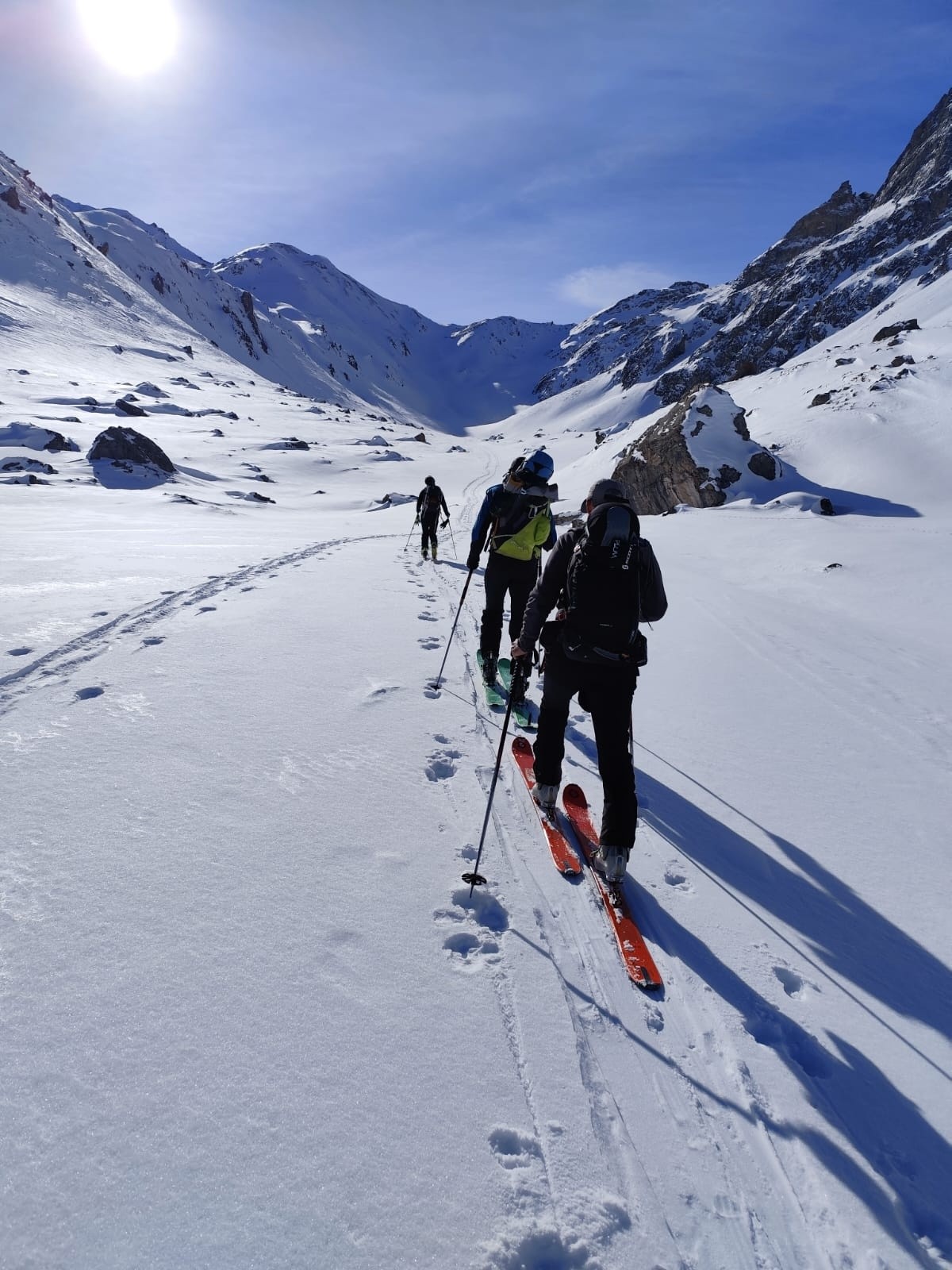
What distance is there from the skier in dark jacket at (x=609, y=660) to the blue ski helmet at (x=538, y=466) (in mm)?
1882

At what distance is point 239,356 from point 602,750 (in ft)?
514

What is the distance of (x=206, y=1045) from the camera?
7.62 feet

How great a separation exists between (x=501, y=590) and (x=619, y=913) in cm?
374

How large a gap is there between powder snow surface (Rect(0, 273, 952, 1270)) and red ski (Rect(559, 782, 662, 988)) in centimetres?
8

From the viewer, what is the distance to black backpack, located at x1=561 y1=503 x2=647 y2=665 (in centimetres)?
347

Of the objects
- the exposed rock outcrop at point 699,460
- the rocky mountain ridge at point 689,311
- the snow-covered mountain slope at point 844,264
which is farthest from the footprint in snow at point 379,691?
the rocky mountain ridge at point 689,311

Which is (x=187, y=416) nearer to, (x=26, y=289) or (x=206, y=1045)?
(x=206, y=1045)

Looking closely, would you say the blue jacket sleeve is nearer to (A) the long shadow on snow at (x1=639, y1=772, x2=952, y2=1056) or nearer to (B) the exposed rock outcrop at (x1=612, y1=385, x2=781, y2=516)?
(A) the long shadow on snow at (x1=639, y1=772, x2=952, y2=1056)

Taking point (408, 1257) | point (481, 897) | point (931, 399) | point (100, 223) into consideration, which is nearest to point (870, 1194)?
point (408, 1257)

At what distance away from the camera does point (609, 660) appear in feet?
11.7

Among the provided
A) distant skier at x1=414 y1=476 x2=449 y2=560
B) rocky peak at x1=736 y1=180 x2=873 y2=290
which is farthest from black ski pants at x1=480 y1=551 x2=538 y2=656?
rocky peak at x1=736 y1=180 x2=873 y2=290

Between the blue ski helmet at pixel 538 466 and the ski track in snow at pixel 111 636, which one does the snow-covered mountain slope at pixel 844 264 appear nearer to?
the ski track in snow at pixel 111 636

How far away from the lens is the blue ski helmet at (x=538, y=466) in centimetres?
554

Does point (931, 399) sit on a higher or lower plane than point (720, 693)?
higher
